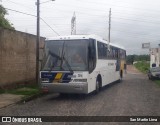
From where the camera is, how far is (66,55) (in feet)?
51.8

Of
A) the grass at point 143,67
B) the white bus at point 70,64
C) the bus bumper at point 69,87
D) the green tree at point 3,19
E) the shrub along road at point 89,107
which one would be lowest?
the grass at point 143,67

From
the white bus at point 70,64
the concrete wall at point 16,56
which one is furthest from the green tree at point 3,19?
the white bus at point 70,64

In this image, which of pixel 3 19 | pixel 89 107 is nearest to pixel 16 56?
pixel 89 107

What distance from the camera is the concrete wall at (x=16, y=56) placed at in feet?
60.1

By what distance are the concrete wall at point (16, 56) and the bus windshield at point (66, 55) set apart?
10.8ft

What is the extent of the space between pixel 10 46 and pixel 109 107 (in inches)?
326

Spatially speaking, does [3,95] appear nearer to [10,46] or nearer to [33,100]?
[33,100]

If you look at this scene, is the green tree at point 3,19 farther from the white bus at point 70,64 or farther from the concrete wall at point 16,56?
the white bus at point 70,64

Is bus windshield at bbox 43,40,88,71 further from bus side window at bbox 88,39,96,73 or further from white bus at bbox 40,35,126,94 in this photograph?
bus side window at bbox 88,39,96,73

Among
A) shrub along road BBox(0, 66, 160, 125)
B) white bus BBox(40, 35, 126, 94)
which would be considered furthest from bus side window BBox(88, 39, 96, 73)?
shrub along road BBox(0, 66, 160, 125)

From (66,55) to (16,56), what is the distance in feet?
17.3

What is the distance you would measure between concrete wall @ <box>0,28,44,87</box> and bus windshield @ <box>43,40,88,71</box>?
130 inches

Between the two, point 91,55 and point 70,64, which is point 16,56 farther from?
point 91,55

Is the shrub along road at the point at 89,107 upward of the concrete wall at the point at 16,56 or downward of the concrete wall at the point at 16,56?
downward
